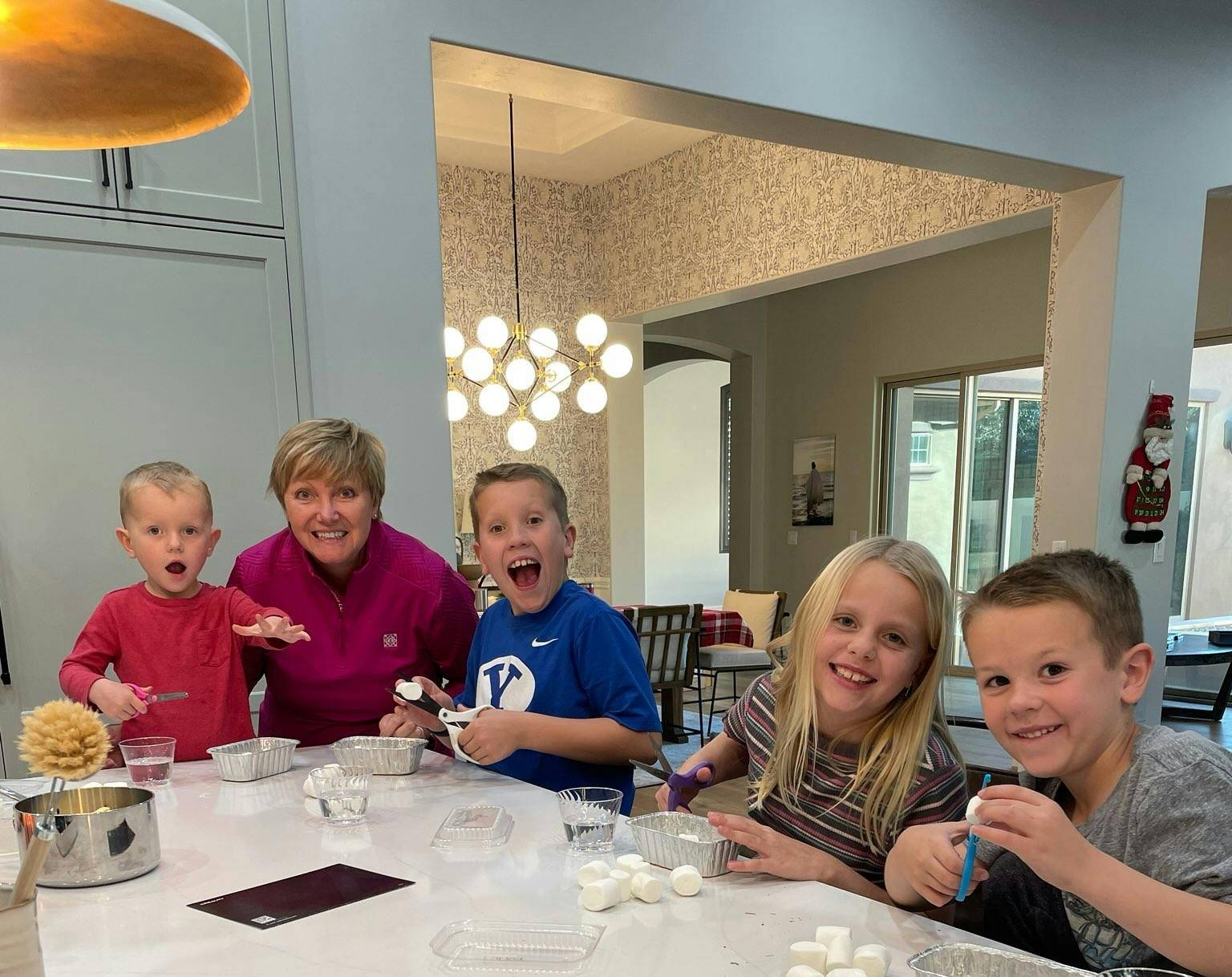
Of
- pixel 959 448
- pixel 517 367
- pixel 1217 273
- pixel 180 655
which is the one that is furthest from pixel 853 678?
pixel 959 448

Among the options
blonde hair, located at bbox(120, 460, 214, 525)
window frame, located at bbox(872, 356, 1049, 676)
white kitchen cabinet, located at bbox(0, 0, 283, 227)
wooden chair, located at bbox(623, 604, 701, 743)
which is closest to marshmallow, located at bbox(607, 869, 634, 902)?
blonde hair, located at bbox(120, 460, 214, 525)

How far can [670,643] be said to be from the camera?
4.72 metres

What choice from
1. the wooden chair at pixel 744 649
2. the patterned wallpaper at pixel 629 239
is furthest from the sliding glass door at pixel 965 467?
the patterned wallpaper at pixel 629 239

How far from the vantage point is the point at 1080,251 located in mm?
3795

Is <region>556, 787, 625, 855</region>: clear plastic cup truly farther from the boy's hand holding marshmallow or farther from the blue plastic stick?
the boy's hand holding marshmallow

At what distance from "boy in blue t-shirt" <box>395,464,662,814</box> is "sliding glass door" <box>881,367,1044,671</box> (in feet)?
18.7

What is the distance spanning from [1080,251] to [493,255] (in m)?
3.95

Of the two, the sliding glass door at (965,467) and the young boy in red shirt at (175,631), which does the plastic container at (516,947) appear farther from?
the sliding glass door at (965,467)

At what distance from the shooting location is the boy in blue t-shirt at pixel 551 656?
1487 mm

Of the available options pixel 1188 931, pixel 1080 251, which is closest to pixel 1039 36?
pixel 1080 251

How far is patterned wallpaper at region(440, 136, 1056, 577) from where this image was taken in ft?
17.0

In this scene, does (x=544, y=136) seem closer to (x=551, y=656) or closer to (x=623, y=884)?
(x=551, y=656)

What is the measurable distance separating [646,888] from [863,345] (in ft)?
22.7

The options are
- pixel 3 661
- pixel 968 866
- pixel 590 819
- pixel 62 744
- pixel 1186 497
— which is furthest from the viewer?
pixel 1186 497
